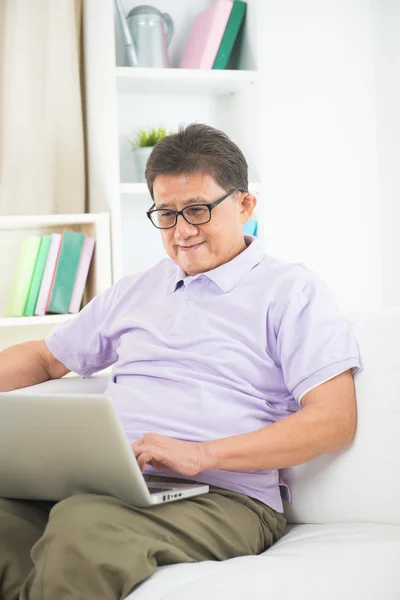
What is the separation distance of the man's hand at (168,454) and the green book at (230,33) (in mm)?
1752

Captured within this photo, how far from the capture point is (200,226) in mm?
1587

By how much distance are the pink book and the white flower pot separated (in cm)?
33

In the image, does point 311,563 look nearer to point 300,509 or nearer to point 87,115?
point 300,509

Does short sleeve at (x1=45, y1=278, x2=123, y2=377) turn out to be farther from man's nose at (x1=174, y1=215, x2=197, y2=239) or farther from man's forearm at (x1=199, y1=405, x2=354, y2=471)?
man's forearm at (x1=199, y1=405, x2=354, y2=471)

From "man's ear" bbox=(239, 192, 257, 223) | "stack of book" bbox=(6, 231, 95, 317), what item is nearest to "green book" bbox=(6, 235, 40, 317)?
"stack of book" bbox=(6, 231, 95, 317)

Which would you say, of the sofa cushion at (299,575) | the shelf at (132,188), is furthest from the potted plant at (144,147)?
the sofa cushion at (299,575)

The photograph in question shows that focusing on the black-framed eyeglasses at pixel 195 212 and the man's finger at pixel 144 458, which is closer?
the man's finger at pixel 144 458

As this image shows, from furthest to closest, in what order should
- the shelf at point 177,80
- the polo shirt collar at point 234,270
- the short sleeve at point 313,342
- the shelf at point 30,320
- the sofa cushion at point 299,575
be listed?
the shelf at point 177,80 → the shelf at point 30,320 → the polo shirt collar at point 234,270 → the short sleeve at point 313,342 → the sofa cushion at point 299,575

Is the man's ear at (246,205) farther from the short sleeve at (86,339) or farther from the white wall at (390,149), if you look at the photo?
the white wall at (390,149)

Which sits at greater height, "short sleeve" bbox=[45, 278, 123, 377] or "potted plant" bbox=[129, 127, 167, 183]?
"potted plant" bbox=[129, 127, 167, 183]

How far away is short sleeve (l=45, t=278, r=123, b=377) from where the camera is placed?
1785 mm

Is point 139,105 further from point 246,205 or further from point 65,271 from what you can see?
point 246,205

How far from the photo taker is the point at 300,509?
4.84 ft

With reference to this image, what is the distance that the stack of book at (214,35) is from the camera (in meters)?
2.65
